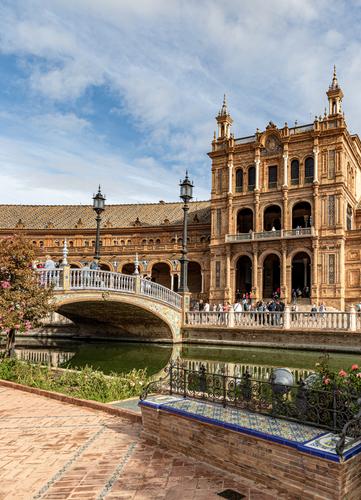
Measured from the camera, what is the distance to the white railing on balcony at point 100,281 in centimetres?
2150

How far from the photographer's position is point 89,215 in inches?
2331

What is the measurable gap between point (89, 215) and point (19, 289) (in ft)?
149

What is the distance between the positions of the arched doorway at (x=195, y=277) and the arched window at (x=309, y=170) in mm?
15757

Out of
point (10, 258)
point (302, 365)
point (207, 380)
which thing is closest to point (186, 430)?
point (207, 380)

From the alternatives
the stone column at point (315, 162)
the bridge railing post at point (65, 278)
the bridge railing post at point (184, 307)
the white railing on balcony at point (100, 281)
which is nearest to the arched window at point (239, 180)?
the stone column at point (315, 162)

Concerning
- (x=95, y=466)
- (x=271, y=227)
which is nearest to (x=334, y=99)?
(x=271, y=227)

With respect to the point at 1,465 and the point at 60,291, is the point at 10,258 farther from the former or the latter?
the point at 1,465

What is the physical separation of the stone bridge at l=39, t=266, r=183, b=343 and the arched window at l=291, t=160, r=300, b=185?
66.3ft

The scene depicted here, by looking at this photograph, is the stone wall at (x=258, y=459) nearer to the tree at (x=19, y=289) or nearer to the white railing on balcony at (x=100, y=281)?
the tree at (x=19, y=289)

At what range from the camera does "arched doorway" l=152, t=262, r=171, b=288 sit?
5191cm

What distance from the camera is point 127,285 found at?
2386 cm

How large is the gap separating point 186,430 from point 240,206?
3876 centimetres

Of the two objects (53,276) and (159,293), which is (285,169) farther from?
(53,276)

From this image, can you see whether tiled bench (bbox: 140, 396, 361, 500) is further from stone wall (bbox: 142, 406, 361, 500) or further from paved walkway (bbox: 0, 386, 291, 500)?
paved walkway (bbox: 0, 386, 291, 500)
